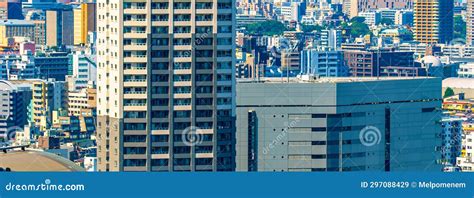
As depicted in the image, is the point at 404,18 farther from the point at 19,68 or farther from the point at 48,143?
the point at 48,143

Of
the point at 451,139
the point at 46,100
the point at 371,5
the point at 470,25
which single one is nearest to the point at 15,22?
the point at 470,25

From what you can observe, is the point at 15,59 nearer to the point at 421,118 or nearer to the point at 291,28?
the point at 291,28

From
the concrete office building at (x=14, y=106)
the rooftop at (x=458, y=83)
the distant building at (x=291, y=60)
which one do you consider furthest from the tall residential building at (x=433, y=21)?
the concrete office building at (x=14, y=106)

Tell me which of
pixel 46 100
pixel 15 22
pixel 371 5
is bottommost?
pixel 46 100

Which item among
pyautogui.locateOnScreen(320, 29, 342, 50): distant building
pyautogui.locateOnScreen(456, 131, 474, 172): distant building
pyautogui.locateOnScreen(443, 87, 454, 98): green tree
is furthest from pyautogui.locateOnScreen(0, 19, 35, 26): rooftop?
pyautogui.locateOnScreen(456, 131, 474, 172): distant building

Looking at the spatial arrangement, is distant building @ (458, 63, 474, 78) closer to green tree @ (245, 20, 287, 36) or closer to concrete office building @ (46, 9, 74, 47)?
green tree @ (245, 20, 287, 36)
